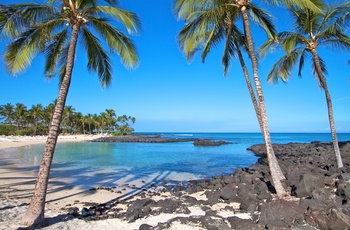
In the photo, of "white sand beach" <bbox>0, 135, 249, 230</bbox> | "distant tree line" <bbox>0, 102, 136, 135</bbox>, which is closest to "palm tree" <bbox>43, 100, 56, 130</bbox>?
"distant tree line" <bbox>0, 102, 136, 135</bbox>

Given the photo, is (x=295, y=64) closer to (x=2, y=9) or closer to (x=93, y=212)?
(x=93, y=212)

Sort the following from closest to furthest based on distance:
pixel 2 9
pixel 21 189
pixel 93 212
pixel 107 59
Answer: pixel 2 9 < pixel 93 212 < pixel 107 59 < pixel 21 189

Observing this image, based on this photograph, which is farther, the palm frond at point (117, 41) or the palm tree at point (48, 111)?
the palm tree at point (48, 111)

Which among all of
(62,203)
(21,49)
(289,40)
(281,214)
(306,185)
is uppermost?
(289,40)

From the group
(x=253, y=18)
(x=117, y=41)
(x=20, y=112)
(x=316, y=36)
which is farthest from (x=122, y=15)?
(x=20, y=112)

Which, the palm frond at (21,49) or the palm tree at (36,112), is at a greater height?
the palm tree at (36,112)

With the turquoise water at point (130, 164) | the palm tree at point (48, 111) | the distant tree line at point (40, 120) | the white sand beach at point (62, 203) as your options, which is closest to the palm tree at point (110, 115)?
the distant tree line at point (40, 120)

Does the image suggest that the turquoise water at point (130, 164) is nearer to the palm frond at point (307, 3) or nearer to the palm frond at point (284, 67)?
the palm frond at point (284, 67)

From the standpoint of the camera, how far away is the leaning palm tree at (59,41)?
646cm

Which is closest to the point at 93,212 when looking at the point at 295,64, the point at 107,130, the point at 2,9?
the point at 2,9

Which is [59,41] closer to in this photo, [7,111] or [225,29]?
[225,29]

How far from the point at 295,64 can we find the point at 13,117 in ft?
307

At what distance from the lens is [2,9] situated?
6949mm

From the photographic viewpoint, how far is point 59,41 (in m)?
8.96
